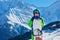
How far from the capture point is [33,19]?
208 centimetres

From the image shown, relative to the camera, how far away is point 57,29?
2.12 metres

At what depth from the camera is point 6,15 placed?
2.14 metres

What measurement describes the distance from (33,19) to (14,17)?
0.18 meters

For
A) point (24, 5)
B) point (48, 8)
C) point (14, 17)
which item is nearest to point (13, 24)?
point (14, 17)

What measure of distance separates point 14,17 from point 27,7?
156 millimetres

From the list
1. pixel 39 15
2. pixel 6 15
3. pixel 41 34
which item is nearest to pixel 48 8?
pixel 39 15

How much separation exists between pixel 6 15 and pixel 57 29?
19.2 inches

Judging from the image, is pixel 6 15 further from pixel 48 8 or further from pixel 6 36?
pixel 48 8

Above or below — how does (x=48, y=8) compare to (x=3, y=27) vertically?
above

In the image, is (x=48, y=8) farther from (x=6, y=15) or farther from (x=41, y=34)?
(x=6, y=15)

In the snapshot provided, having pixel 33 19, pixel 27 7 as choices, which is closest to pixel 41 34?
pixel 33 19

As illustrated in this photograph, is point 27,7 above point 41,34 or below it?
above

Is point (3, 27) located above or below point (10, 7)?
below

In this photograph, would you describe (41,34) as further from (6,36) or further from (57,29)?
(6,36)
